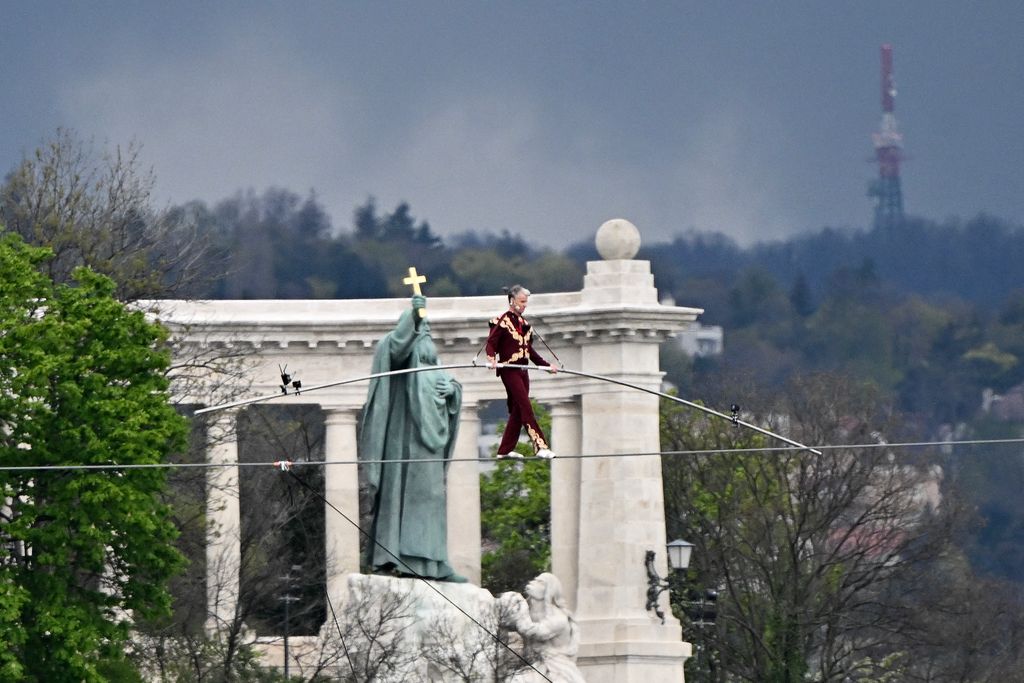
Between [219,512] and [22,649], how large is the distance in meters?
23.0

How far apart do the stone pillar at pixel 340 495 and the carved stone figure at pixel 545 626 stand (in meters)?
20.1

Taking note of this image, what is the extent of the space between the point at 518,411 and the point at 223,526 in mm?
40000

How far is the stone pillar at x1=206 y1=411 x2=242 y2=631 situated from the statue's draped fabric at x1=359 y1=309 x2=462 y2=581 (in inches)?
383

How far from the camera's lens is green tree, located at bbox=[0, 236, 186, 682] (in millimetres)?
67000

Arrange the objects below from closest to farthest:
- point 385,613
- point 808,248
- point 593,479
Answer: point 385,613 → point 593,479 → point 808,248

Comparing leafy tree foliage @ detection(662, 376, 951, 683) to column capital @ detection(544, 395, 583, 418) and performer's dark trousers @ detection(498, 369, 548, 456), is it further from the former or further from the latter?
performer's dark trousers @ detection(498, 369, 548, 456)

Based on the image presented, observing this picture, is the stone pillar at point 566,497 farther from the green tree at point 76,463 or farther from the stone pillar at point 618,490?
the green tree at point 76,463

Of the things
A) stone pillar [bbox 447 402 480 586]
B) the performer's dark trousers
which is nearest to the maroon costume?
the performer's dark trousers

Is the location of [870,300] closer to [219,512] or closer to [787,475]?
[787,475]

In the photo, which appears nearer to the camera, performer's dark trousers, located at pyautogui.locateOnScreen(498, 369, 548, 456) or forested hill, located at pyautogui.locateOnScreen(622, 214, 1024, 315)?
performer's dark trousers, located at pyautogui.locateOnScreen(498, 369, 548, 456)

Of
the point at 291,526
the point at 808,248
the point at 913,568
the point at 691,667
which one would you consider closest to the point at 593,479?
the point at 691,667

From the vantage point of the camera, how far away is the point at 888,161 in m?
167

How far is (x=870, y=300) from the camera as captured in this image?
502 feet

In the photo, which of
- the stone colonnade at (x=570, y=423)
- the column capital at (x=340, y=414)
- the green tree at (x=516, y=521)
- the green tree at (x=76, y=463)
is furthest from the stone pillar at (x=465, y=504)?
the green tree at (x=76, y=463)
